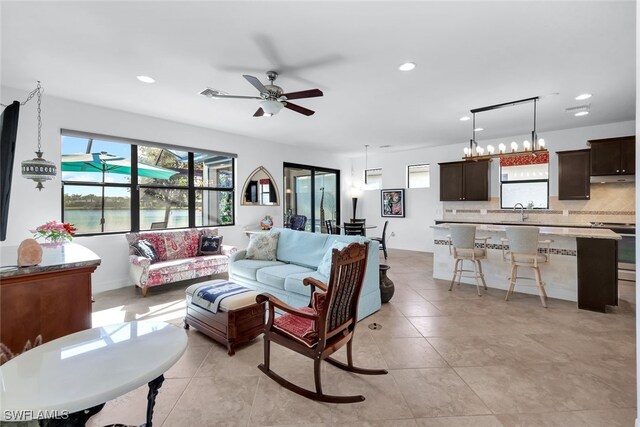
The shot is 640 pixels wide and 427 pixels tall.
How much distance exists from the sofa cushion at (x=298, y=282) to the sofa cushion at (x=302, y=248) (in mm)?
436

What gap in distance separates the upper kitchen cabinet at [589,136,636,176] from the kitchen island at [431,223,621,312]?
1.74m

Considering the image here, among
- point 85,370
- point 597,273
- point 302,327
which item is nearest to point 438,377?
point 302,327

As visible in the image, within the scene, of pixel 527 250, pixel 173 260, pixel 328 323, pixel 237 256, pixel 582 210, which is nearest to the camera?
pixel 328 323

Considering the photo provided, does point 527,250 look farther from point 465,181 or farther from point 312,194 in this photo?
point 312,194

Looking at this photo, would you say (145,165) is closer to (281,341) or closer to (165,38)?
(165,38)

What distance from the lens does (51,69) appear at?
3.17 metres

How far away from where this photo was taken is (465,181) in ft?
22.1

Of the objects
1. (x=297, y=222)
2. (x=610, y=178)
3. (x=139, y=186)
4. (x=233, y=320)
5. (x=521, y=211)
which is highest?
(x=610, y=178)

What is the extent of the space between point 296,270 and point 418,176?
5613mm

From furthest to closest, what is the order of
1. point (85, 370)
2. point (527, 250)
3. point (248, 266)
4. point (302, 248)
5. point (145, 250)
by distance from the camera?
1. point (145, 250)
2. point (302, 248)
3. point (248, 266)
4. point (527, 250)
5. point (85, 370)

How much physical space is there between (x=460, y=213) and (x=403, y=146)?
2226mm

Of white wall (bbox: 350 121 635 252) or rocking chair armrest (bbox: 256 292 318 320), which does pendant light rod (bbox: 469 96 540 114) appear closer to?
white wall (bbox: 350 121 635 252)

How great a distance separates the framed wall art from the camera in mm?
8213

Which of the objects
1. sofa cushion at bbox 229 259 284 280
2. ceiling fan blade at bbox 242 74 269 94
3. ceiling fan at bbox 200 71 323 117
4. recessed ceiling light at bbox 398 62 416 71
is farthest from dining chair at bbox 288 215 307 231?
recessed ceiling light at bbox 398 62 416 71
